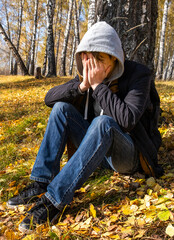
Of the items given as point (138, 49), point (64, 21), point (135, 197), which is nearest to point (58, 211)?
point (135, 197)

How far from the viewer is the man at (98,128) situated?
180 centimetres

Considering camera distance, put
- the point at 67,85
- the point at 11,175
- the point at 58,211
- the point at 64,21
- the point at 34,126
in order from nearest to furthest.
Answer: the point at 58,211
the point at 67,85
the point at 11,175
the point at 34,126
the point at 64,21

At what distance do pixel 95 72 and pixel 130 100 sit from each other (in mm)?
424

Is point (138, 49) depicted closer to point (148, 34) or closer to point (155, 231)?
point (148, 34)

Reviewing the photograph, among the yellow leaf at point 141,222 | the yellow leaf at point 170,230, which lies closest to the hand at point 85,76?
the yellow leaf at point 141,222

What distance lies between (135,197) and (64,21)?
2305 cm

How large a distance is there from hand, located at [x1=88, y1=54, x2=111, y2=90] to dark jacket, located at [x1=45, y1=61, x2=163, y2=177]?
0.27ft

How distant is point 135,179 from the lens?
2314 mm

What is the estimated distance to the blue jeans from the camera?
5.90 feet

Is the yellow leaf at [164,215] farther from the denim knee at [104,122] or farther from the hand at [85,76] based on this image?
the hand at [85,76]

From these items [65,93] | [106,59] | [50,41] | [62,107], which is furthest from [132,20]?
[50,41]

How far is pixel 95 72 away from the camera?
2057 millimetres

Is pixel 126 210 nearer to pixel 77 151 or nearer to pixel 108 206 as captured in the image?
pixel 108 206

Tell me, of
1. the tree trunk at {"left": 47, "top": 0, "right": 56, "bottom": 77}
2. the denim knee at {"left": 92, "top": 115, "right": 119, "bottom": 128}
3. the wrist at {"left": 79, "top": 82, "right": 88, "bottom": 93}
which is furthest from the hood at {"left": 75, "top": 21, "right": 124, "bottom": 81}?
the tree trunk at {"left": 47, "top": 0, "right": 56, "bottom": 77}
